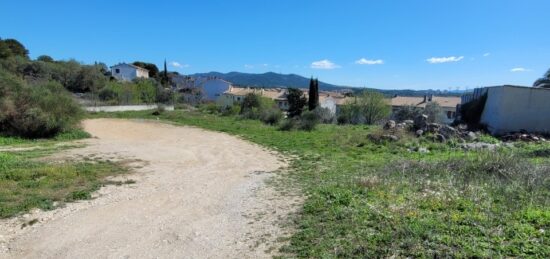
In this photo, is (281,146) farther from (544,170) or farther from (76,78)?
(76,78)

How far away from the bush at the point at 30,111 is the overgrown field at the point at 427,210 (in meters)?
12.2

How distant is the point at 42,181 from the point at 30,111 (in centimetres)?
978

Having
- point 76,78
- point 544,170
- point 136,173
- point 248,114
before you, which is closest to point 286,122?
point 248,114

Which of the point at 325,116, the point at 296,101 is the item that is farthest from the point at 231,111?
the point at 296,101

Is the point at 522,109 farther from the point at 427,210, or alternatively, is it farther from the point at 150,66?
the point at 150,66

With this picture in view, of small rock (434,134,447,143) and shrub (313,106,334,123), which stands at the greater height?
small rock (434,134,447,143)

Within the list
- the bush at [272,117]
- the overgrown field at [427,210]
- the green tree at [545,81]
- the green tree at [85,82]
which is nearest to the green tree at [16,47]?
the green tree at [85,82]

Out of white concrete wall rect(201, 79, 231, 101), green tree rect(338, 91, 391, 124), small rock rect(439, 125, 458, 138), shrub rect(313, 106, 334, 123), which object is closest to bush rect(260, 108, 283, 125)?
shrub rect(313, 106, 334, 123)

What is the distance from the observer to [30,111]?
15.5 meters

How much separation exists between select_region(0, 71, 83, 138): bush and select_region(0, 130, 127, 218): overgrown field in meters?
4.63

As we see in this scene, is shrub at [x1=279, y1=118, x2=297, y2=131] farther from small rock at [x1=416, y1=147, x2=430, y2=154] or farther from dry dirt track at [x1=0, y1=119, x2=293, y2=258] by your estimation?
dry dirt track at [x1=0, y1=119, x2=293, y2=258]

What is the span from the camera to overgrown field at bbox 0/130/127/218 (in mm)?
6334

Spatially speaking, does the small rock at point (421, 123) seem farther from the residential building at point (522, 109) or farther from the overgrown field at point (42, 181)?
the overgrown field at point (42, 181)

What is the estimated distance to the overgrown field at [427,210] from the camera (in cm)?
431
